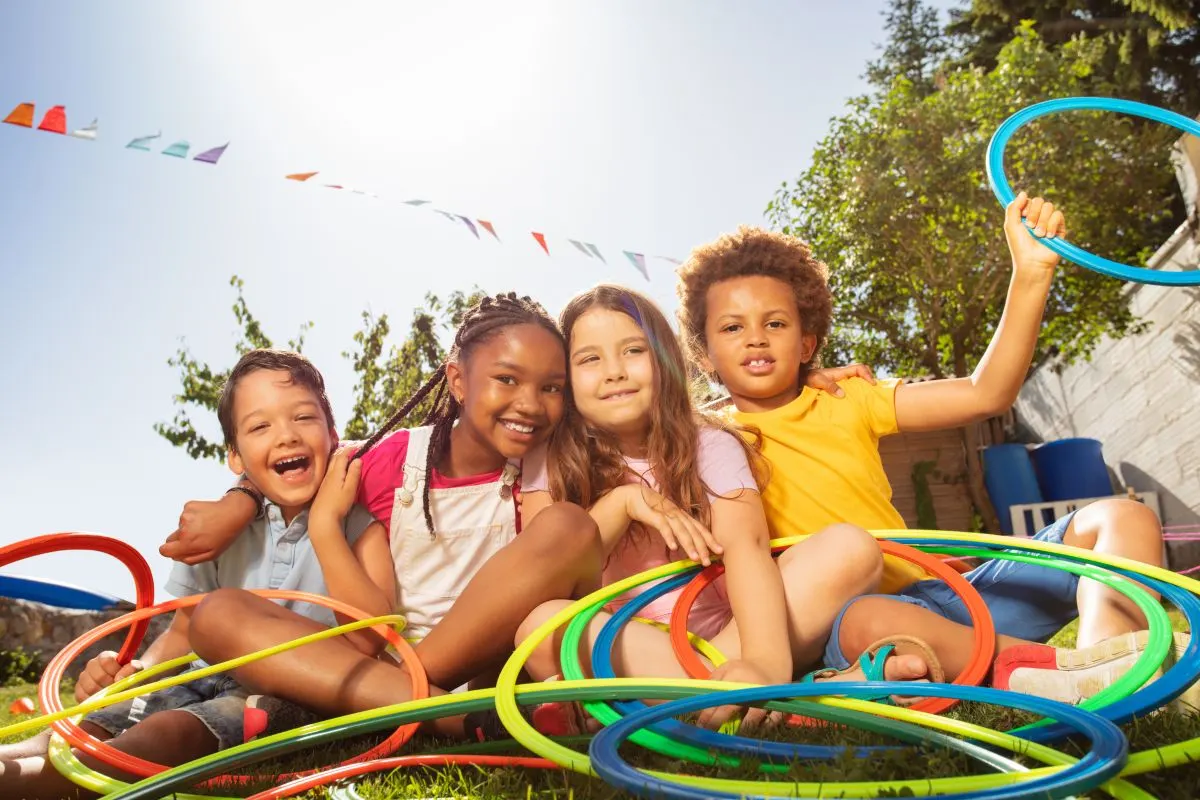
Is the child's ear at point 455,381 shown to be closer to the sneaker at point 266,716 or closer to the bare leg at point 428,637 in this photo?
the bare leg at point 428,637

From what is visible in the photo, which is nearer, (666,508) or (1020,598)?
(666,508)

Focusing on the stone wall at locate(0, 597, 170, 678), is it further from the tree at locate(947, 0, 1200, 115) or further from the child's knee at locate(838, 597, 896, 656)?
the tree at locate(947, 0, 1200, 115)

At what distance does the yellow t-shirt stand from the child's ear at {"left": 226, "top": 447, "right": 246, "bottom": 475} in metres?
1.39

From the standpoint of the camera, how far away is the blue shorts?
2.26 meters

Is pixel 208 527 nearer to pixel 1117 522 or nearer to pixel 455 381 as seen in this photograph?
A: pixel 455 381

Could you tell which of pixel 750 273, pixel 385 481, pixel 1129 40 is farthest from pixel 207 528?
pixel 1129 40

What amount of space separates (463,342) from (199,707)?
1.13 metres

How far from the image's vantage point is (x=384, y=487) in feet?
8.41

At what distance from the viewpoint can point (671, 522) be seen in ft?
7.12

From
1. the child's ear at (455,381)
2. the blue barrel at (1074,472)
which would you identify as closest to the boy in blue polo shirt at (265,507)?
the child's ear at (455,381)

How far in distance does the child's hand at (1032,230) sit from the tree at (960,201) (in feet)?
27.5

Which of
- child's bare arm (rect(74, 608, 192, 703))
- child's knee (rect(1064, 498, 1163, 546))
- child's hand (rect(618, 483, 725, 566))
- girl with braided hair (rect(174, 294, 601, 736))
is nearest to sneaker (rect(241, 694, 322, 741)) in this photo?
girl with braided hair (rect(174, 294, 601, 736))

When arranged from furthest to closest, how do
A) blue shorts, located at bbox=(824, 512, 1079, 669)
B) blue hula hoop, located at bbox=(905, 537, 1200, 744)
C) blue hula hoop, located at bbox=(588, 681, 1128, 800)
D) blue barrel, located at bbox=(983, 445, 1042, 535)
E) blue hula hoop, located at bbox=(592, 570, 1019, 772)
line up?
blue barrel, located at bbox=(983, 445, 1042, 535) < blue shorts, located at bbox=(824, 512, 1079, 669) < blue hula hoop, located at bbox=(905, 537, 1200, 744) < blue hula hoop, located at bbox=(592, 570, 1019, 772) < blue hula hoop, located at bbox=(588, 681, 1128, 800)

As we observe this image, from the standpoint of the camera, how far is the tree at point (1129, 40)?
15.0 meters
